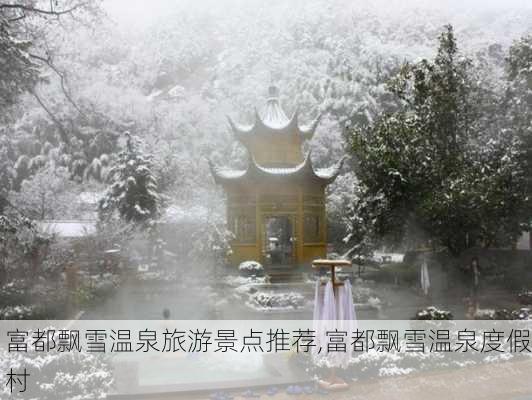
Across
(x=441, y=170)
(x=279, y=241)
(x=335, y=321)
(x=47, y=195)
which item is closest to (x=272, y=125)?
(x=279, y=241)

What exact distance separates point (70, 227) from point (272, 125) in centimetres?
986

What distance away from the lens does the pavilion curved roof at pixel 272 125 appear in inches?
751

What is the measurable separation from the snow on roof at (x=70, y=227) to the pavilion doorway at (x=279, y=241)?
6.27 meters

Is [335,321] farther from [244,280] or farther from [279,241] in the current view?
[279,241]

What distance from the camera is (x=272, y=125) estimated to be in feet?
63.7

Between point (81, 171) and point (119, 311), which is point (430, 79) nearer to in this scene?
point (119, 311)

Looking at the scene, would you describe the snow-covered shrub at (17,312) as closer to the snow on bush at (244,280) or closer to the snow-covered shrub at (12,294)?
the snow-covered shrub at (12,294)

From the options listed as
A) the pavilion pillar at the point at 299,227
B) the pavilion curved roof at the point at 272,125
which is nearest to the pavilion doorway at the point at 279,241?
the pavilion pillar at the point at 299,227

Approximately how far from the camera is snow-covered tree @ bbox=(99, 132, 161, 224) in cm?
2230

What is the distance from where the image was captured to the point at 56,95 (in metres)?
28.3

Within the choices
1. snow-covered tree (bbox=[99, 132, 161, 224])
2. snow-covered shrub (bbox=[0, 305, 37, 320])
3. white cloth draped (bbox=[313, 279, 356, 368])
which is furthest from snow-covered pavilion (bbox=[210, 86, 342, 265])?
white cloth draped (bbox=[313, 279, 356, 368])

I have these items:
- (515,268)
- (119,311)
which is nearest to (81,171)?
(119,311)

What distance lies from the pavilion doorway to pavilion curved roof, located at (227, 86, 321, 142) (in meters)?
3.09

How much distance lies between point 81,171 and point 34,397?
82.3 ft
